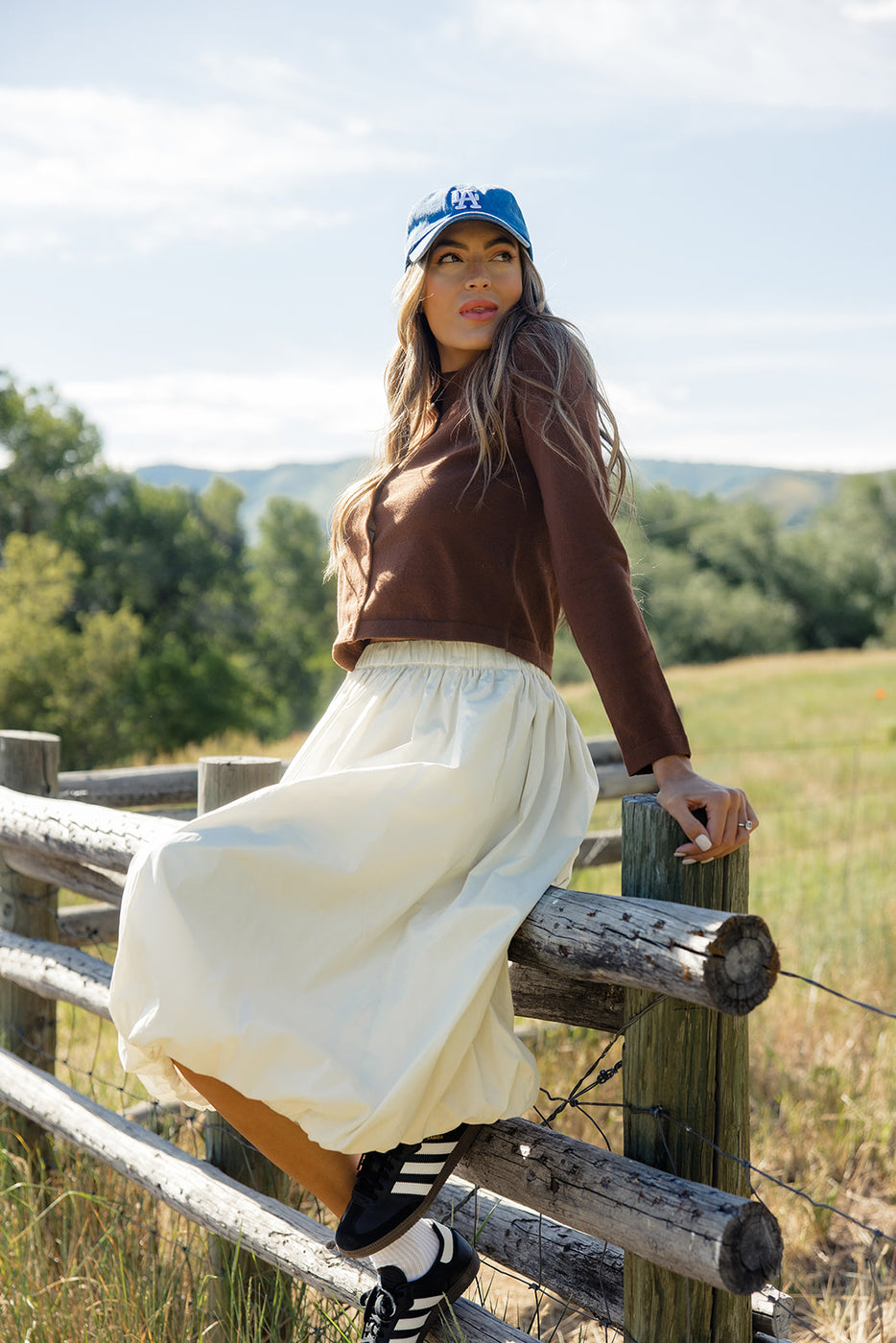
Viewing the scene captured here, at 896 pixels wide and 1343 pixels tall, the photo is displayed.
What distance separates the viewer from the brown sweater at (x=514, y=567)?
188cm

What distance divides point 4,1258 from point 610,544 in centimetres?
209

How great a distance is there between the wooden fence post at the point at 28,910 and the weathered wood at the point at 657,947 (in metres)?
2.23

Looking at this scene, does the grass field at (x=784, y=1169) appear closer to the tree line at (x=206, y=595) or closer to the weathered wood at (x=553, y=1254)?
the weathered wood at (x=553, y=1254)

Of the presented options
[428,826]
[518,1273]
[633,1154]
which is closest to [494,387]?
[428,826]

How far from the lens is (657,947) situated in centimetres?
159

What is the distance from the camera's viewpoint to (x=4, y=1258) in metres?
2.58

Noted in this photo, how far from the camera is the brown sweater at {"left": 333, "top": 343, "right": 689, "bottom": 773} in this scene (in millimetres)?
1882

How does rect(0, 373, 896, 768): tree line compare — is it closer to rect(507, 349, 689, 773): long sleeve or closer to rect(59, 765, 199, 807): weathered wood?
rect(507, 349, 689, 773): long sleeve

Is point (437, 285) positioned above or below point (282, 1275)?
above

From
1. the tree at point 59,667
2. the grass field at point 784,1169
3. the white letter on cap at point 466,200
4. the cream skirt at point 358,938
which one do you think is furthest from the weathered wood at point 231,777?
the tree at point 59,667

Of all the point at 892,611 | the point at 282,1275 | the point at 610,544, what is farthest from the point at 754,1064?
the point at 892,611

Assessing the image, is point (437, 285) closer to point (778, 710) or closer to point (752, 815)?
point (752, 815)

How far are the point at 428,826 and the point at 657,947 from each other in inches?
17.0

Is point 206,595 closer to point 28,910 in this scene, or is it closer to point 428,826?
point 28,910
